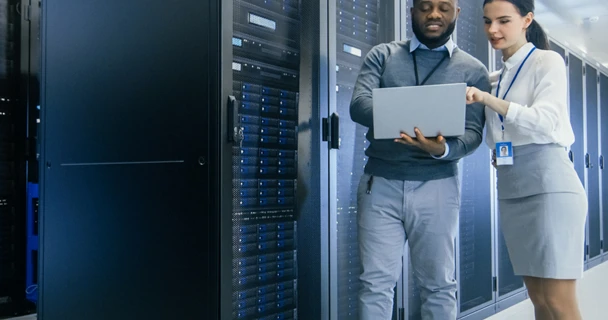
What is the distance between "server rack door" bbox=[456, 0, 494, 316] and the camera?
273 centimetres

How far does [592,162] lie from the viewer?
484cm

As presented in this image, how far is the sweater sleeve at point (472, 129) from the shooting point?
1498 millimetres

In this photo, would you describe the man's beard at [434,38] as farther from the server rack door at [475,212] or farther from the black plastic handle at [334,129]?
the server rack door at [475,212]

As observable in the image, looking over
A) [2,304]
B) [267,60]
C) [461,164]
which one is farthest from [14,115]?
[461,164]

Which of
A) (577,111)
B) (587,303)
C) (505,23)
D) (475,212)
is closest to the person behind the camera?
(505,23)

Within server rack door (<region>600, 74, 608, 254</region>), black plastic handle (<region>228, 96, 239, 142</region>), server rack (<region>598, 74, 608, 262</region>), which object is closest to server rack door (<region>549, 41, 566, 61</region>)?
server rack (<region>598, 74, 608, 262</region>)

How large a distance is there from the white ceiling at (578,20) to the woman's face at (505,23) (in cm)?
377

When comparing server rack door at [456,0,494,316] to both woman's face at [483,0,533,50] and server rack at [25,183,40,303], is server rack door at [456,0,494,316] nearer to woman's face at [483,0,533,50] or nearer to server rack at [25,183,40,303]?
woman's face at [483,0,533,50]

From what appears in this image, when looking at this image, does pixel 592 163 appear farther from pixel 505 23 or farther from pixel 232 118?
pixel 232 118

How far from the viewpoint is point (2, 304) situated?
244 cm

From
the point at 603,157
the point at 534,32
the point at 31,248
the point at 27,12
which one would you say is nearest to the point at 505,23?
the point at 534,32

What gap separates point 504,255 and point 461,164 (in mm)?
861

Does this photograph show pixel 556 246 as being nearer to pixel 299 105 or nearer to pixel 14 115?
pixel 299 105

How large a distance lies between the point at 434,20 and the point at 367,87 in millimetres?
269
